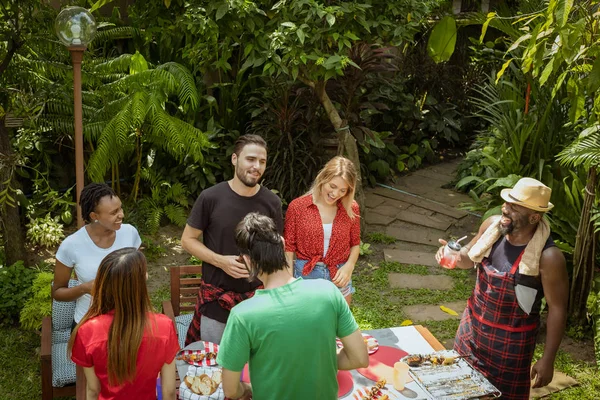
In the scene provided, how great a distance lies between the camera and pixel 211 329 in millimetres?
3777

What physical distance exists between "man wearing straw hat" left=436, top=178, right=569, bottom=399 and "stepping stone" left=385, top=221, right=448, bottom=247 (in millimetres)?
3908

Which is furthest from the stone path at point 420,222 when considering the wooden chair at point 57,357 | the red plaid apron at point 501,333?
the wooden chair at point 57,357

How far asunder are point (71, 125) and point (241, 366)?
5.09 meters

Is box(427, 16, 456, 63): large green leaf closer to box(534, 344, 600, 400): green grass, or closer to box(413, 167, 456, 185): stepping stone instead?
box(413, 167, 456, 185): stepping stone

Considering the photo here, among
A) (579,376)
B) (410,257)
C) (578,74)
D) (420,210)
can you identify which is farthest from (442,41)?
(579,376)

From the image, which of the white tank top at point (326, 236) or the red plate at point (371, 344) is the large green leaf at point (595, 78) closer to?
the red plate at point (371, 344)

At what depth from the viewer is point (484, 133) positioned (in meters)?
9.84

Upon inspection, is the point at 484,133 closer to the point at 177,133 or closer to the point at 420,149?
the point at 420,149

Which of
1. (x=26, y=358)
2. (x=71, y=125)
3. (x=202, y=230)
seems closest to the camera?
(x=202, y=230)

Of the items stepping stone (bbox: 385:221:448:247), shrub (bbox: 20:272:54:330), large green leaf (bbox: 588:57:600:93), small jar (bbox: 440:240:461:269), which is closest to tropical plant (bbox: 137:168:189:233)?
shrub (bbox: 20:272:54:330)

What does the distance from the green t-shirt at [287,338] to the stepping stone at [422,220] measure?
218 inches

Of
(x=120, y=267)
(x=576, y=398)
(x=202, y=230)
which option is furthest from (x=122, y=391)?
(x=576, y=398)

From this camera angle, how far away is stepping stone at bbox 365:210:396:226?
7.97 meters

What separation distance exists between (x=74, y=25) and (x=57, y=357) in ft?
7.24
